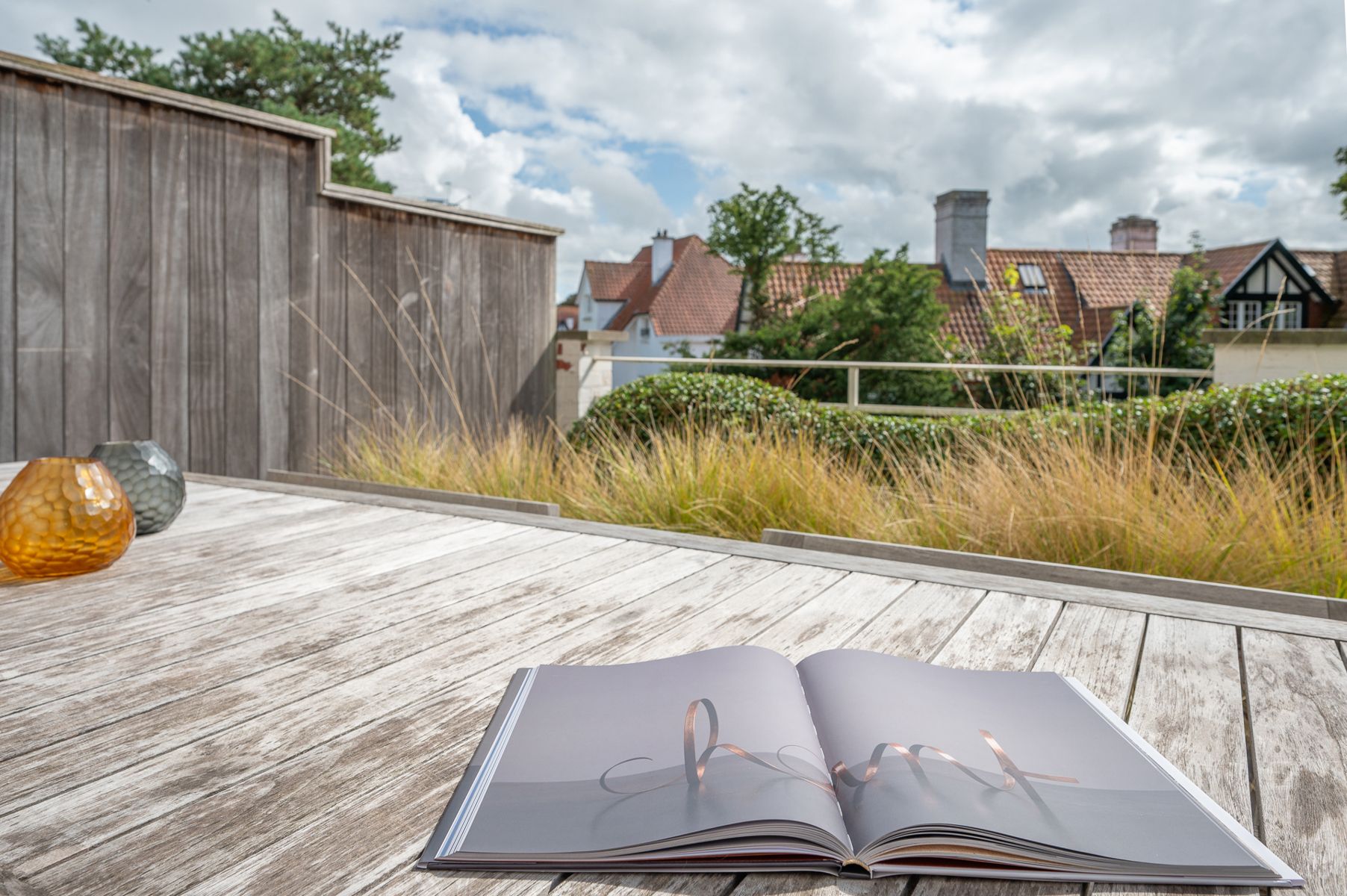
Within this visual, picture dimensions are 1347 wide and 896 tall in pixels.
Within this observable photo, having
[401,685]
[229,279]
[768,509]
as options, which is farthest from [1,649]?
[229,279]

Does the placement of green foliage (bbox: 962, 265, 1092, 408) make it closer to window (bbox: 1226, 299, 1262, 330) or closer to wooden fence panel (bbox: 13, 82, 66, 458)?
wooden fence panel (bbox: 13, 82, 66, 458)

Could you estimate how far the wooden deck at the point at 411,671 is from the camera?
0.54 m

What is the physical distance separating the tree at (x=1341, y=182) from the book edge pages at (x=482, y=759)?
1678 centimetres

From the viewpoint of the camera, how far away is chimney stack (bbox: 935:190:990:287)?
17.0 metres

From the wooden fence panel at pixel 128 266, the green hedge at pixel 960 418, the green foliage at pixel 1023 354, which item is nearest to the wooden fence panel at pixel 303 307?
the wooden fence panel at pixel 128 266

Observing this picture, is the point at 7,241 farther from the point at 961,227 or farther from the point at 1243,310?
the point at 1243,310

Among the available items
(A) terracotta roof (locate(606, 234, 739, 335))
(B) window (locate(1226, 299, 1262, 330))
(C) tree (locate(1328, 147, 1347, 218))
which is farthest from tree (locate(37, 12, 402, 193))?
(B) window (locate(1226, 299, 1262, 330))

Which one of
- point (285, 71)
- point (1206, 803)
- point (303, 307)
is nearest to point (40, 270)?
point (303, 307)

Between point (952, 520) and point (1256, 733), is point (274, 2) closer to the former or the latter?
point (952, 520)

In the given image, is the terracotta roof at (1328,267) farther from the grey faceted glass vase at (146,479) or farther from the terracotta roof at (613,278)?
the grey faceted glass vase at (146,479)

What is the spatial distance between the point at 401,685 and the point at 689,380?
379 cm

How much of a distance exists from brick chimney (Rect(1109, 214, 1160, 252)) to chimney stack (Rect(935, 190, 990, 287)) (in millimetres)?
5889

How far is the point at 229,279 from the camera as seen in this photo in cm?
350

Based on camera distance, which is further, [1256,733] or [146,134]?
[146,134]
